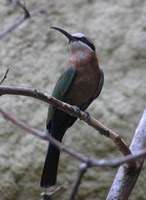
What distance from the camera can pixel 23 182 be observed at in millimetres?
2904

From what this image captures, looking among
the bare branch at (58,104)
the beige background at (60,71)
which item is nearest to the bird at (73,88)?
the bare branch at (58,104)

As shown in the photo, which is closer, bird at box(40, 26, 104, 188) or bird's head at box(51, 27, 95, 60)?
bird at box(40, 26, 104, 188)

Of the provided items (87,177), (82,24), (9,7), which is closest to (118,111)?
(87,177)

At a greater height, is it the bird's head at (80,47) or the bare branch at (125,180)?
the bird's head at (80,47)

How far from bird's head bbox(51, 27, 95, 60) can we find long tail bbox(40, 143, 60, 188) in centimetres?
49

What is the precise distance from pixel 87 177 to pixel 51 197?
1.67m

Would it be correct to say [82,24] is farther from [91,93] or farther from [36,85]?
[91,93]

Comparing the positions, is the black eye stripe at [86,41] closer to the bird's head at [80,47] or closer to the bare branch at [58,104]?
the bird's head at [80,47]

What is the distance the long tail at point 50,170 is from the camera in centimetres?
206

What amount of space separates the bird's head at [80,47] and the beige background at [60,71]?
23.8 inches

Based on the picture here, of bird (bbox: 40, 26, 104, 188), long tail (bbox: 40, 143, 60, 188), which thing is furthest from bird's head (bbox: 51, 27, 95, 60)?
long tail (bbox: 40, 143, 60, 188)

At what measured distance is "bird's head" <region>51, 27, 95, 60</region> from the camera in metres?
2.39

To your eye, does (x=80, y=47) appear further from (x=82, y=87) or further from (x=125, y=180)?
(x=125, y=180)

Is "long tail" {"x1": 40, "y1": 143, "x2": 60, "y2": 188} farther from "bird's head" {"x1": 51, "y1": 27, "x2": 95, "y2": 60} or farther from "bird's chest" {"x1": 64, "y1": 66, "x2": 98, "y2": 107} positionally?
A: "bird's head" {"x1": 51, "y1": 27, "x2": 95, "y2": 60}
